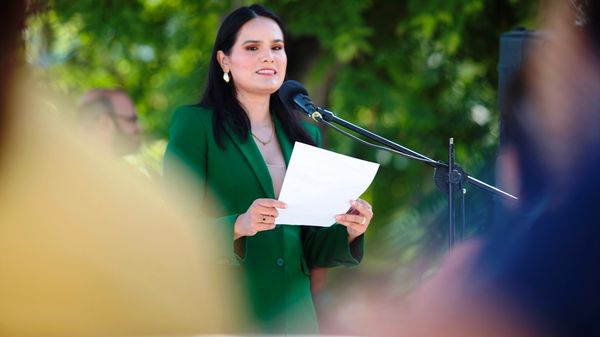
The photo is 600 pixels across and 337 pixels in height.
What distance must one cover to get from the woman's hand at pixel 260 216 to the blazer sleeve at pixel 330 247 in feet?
1.15

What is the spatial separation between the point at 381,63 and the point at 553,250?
492 cm

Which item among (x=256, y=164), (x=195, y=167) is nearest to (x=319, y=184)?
(x=256, y=164)

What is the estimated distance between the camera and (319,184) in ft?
8.34

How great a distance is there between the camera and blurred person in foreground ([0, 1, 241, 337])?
1452 millimetres

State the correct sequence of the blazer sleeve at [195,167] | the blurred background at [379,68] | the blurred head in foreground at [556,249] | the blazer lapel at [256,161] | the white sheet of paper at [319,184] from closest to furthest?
the blurred head in foreground at [556,249]
the white sheet of paper at [319,184]
the blazer sleeve at [195,167]
the blazer lapel at [256,161]
the blurred background at [379,68]

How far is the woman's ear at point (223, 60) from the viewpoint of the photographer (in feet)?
9.56

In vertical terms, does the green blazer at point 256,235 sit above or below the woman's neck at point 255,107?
below

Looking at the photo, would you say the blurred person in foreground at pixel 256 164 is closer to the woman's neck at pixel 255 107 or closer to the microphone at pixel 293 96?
the woman's neck at pixel 255 107

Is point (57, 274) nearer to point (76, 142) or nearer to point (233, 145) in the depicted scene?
point (76, 142)

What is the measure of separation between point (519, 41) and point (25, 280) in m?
2.64

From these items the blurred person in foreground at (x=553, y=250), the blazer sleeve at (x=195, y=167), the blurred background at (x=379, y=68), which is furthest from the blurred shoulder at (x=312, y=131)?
the blurred background at (x=379, y=68)

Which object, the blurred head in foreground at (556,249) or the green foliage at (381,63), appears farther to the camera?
the green foliage at (381,63)

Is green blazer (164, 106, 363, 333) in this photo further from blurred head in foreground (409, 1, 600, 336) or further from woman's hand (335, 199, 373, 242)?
blurred head in foreground (409, 1, 600, 336)

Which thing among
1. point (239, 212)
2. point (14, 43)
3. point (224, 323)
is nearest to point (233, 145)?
point (239, 212)
